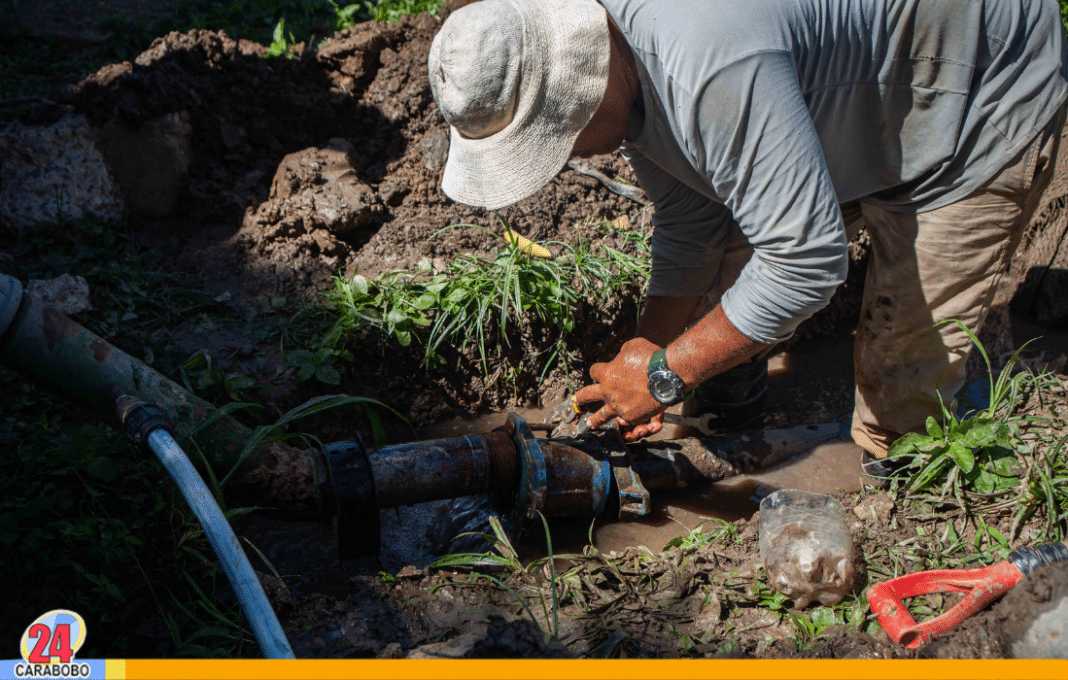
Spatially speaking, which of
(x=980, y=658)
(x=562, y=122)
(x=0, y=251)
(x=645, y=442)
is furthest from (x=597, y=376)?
(x=0, y=251)

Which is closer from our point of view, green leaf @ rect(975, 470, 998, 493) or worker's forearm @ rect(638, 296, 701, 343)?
green leaf @ rect(975, 470, 998, 493)

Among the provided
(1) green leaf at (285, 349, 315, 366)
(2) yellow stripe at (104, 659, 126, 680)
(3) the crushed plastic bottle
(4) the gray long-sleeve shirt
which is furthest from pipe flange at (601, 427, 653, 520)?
(2) yellow stripe at (104, 659, 126, 680)

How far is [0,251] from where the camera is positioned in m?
3.12

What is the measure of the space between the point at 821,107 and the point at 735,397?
1.55 m

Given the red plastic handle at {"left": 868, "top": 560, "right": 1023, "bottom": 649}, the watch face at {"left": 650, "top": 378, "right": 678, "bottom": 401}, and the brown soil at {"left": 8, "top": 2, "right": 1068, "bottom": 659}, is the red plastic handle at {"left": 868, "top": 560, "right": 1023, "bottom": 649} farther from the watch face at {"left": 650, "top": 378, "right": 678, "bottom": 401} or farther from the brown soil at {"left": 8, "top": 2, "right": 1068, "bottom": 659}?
the watch face at {"left": 650, "top": 378, "right": 678, "bottom": 401}

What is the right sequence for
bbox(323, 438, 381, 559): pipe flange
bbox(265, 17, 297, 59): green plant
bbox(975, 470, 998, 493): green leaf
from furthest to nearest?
bbox(265, 17, 297, 59): green plant
bbox(975, 470, 998, 493): green leaf
bbox(323, 438, 381, 559): pipe flange

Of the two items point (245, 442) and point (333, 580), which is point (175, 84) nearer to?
point (245, 442)

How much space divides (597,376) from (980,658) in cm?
131

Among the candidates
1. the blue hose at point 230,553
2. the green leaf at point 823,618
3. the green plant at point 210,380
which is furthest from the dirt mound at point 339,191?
the green leaf at point 823,618

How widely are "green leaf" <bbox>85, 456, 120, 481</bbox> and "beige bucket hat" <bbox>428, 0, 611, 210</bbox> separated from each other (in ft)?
4.86

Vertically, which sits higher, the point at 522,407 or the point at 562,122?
the point at 562,122

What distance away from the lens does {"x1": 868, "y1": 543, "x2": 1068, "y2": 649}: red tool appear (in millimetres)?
1842

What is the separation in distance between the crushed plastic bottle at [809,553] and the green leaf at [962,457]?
532 mm

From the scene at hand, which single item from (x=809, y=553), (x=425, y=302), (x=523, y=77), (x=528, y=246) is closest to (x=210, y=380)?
(x=425, y=302)
